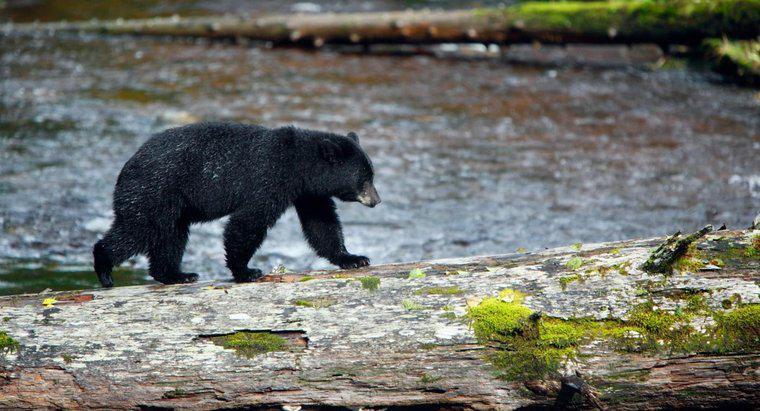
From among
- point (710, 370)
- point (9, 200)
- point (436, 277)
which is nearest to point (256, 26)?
point (9, 200)

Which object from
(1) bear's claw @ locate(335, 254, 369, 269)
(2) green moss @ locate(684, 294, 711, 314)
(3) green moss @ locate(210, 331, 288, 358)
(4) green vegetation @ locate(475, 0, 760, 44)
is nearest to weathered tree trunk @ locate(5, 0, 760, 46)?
(4) green vegetation @ locate(475, 0, 760, 44)

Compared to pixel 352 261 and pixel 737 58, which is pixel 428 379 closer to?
pixel 352 261

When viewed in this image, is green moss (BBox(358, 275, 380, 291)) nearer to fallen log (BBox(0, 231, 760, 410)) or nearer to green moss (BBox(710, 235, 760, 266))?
fallen log (BBox(0, 231, 760, 410))

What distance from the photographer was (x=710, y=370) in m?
4.12

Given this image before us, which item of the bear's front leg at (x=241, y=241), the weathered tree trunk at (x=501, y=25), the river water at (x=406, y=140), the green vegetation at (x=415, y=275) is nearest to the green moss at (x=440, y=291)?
the green vegetation at (x=415, y=275)

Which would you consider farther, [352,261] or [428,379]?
[352,261]

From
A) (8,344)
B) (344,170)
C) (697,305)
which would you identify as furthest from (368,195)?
(8,344)

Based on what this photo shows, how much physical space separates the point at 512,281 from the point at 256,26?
11861 millimetres

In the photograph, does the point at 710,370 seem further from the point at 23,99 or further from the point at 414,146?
the point at 23,99

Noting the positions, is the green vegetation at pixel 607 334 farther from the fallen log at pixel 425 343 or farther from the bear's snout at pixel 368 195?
the bear's snout at pixel 368 195

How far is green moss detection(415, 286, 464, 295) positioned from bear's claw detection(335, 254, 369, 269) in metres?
1.12

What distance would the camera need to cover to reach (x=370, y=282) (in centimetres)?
466

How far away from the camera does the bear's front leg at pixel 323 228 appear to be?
235 inches

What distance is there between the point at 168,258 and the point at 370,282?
1.74m
